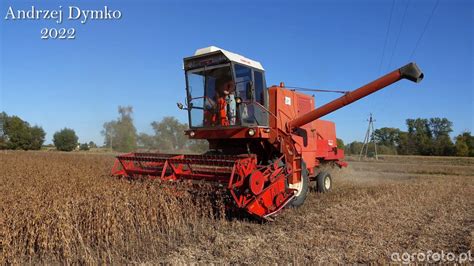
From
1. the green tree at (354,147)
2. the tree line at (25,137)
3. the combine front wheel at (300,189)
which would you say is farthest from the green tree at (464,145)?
the tree line at (25,137)

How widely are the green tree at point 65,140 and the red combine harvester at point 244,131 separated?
4989 centimetres

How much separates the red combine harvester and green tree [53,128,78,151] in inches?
1964

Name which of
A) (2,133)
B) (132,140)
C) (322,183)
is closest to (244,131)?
(322,183)

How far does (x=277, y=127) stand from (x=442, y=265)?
3876mm

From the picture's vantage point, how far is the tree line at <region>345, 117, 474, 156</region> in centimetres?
5138

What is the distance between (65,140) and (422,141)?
56.8 metres

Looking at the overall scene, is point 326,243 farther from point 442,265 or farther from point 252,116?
point 252,116

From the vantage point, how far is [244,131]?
6555mm

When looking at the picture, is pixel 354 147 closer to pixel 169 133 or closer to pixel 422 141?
pixel 422 141

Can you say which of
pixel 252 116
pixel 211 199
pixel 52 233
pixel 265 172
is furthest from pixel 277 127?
pixel 52 233

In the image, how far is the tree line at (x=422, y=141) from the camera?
169 ft

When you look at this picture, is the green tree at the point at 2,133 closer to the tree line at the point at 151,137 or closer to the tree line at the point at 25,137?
the tree line at the point at 25,137

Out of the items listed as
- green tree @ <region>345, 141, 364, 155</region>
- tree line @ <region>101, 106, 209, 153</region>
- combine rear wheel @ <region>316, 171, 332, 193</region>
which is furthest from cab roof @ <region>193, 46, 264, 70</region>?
green tree @ <region>345, 141, 364, 155</region>

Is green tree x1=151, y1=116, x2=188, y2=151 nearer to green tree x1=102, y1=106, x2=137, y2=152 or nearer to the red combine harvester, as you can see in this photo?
green tree x1=102, y1=106, x2=137, y2=152
